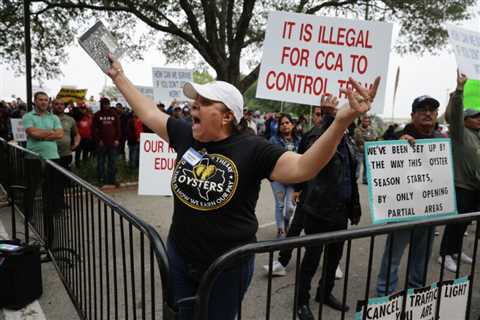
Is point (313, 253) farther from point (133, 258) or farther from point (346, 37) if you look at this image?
point (346, 37)

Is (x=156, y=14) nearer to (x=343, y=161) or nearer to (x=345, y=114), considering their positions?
(x=343, y=161)

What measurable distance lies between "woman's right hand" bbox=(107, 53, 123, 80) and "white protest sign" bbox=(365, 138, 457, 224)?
190cm

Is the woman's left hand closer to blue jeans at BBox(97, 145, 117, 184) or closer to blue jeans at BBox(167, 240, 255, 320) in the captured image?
blue jeans at BBox(167, 240, 255, 320)

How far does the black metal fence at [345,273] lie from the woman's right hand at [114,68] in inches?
60.1

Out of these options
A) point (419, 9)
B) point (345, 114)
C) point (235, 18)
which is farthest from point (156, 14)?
point (345, 114)

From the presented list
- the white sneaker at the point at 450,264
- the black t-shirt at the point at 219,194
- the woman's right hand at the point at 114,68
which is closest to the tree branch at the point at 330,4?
the white sneaker at the point at 450,264

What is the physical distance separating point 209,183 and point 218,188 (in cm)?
5

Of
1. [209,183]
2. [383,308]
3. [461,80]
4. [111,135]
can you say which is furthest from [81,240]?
[111,135]

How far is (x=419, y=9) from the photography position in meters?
12.7

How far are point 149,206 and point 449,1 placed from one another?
38.3 ft

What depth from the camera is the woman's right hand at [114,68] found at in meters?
2.61

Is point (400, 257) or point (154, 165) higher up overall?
point (154, 165)

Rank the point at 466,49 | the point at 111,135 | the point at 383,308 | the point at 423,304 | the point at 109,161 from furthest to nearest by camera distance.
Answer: the point at 109,161 → the point at 111,135 → the point at 466,49 → the point at 423,304 → the point at 383,308

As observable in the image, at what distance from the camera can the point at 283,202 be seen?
507 centimetres
